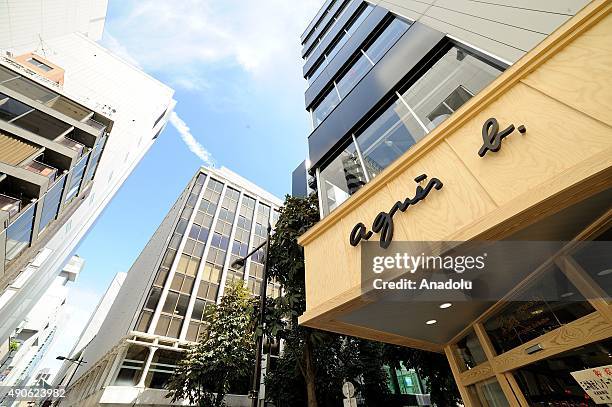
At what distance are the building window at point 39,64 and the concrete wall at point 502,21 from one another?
31.8 metres

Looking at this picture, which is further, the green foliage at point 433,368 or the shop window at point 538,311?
the green foliage at point 433,368

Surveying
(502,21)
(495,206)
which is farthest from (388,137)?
(495,206)

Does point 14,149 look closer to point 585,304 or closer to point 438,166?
point 438,166

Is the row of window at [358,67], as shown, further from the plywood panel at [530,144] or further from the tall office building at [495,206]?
the plywood panel at [530,144]

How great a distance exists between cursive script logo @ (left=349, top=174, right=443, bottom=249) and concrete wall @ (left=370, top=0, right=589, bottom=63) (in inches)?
101

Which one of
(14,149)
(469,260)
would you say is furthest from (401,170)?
(14,149)

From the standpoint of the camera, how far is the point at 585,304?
324 centimetres

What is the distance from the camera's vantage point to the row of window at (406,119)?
504 cm

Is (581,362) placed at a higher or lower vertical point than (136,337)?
lower

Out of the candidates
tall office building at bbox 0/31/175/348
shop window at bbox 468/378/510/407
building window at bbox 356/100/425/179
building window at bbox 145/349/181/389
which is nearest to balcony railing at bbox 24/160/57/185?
tall office building at bbox 0/31/175/348

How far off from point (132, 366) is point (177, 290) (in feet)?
19.9

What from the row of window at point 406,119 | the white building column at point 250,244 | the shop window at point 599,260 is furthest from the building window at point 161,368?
the shop window at point 599,260

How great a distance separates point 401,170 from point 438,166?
0.60m

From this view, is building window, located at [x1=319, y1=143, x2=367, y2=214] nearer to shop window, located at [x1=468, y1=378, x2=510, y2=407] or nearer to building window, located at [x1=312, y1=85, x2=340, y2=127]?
building window, located at [x1=312, y1=85, x2=340, y2=127]
